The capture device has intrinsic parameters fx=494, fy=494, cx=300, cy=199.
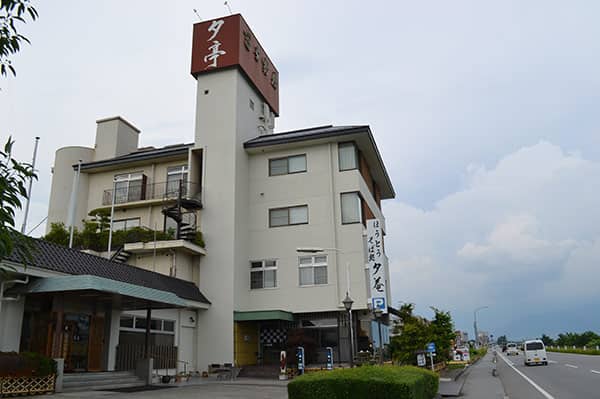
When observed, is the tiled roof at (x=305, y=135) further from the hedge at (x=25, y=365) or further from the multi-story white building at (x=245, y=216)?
the hedge at (x=25, y=365)

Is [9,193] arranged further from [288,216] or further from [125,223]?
[125,223]

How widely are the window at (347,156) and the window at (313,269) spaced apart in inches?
190

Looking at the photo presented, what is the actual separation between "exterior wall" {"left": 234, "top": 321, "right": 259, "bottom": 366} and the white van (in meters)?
18.8

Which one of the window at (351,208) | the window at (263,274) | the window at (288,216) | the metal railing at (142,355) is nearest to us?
the metal railing at (142,355)

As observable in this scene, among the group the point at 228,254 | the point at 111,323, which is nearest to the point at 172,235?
the point at 228,254

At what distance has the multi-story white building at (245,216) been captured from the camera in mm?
23344

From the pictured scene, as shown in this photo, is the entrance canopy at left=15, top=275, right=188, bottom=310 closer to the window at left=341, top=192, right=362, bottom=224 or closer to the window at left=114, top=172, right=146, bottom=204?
the window at left=341, top=192, right=362, bottom=224

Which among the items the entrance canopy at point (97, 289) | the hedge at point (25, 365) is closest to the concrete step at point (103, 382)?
the hedge at point (25, 365)

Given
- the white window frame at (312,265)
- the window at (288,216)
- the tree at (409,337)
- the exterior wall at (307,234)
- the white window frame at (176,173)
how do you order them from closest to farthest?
the tree at (409,337) → the exterior wall at (307,234) → the white window frame at (312,265) → the window at (288,216) → the white window frame at (176,173)

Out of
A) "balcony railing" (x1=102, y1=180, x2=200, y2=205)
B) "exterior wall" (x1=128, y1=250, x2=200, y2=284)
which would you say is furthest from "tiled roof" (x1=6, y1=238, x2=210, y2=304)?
"balcony railing" (x1=102, y1=180, x2=200, y2=205)

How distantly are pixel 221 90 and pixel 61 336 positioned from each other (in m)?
15.4

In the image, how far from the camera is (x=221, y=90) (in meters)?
26.5

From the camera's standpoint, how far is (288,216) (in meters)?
25.8

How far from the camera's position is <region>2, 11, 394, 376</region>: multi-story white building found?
76.6ft
